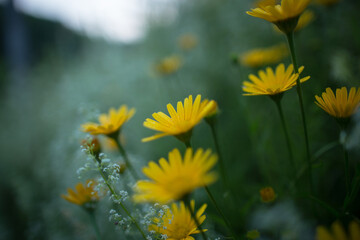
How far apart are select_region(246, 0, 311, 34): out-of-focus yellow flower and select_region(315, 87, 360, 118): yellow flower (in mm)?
271

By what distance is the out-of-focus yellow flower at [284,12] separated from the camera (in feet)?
2.49

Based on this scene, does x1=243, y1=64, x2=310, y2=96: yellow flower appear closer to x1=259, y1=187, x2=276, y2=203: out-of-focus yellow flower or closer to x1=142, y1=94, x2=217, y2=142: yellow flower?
x1=142, y1=94, x2=217, y2=142: yellow flower

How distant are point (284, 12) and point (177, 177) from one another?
642 millimetres

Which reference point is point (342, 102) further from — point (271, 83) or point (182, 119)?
point (182, 119)

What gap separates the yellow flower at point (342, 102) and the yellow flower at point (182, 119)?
387 mm

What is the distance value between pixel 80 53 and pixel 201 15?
2.87m

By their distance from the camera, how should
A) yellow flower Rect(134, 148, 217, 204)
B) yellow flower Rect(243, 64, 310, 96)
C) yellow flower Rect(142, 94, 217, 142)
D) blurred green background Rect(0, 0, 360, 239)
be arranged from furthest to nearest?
blurred green background Rect(0, 0, 360, 239)
yellow flower Rect(243, 64, 310, 96)
yellow flower Rect(142, 94, 217, 142)
yellow flower Rect(134, 148, 217, 204)

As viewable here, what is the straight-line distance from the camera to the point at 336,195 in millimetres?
1348

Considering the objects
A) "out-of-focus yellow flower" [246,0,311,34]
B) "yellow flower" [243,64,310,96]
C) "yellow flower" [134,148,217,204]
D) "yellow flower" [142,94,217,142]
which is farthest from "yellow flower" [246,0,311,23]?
"yellow flower" [134,148,217,204]

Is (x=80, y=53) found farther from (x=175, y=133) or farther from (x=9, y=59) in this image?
(x=175, y=133)

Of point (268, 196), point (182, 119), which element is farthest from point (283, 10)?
point (268, 196)

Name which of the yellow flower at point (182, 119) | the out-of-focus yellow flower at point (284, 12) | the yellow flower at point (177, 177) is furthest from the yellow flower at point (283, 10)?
the yellow flower at point (177, 177)

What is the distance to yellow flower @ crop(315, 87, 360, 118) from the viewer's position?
759mm

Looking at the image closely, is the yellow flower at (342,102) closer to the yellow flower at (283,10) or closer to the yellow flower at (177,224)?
the yellow flower at (283,10)
